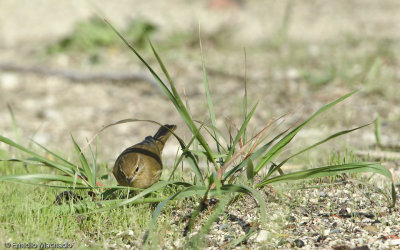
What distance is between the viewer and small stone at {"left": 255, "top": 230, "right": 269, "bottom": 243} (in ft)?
8.70

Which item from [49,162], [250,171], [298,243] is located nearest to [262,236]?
[298,243]

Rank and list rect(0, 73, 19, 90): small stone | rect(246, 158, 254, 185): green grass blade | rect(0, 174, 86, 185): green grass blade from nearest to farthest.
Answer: rect(246, 158, 254, 185): green grass blade, rect(0, 174, 86, 185): green grass blade, rect(0, 73, 19, 90): small stone

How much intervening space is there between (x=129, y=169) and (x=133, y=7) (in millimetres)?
7874

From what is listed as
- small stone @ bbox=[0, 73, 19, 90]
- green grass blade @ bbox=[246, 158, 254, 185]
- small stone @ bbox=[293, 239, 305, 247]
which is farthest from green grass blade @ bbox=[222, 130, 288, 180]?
small stone @ bbox=[0, 73, 19, 90]

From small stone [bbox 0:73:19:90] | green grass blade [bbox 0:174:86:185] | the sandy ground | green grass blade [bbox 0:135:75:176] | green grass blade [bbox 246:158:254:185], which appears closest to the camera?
green grass blade [bbox 246:158:254:185]

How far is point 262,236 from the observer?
2.67 m

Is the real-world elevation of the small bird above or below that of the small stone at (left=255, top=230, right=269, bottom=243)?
above

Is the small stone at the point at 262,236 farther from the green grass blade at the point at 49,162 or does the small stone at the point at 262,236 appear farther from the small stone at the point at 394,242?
the green grass blade at the point at 49,162

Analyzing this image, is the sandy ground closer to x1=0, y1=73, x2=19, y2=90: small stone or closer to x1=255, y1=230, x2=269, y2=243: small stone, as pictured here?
x1=0, y1=73, x2=19, y2=90: small stone

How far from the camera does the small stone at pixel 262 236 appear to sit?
2.65 meters

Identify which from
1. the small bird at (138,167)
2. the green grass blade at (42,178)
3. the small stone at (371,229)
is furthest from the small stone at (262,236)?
the green grass blade at (42,178)

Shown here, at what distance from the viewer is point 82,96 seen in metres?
6.76

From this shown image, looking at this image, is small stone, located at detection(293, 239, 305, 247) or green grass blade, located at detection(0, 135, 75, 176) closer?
small stone, located at detection(293, 239, 305, 247)

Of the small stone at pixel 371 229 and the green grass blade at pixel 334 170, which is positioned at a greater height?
the green grass blade at pixel 334 170
